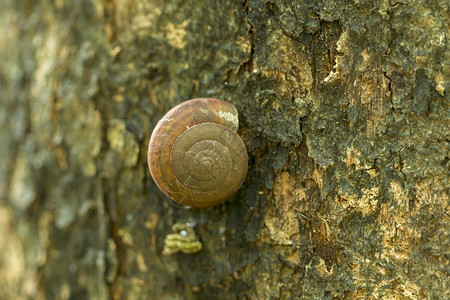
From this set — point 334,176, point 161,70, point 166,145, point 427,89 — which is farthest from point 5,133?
point 427,89

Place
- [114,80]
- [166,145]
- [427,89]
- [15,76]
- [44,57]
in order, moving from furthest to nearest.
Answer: [15,76]
[44,57]
[114,80]
[166,145]
[427,89]

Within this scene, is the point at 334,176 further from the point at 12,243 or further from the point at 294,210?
the point at 12,243

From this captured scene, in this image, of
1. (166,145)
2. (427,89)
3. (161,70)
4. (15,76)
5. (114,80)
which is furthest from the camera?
(15,76)

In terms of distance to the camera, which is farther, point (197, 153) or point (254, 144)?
point (254, 144)

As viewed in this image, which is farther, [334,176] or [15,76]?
[15,76]
